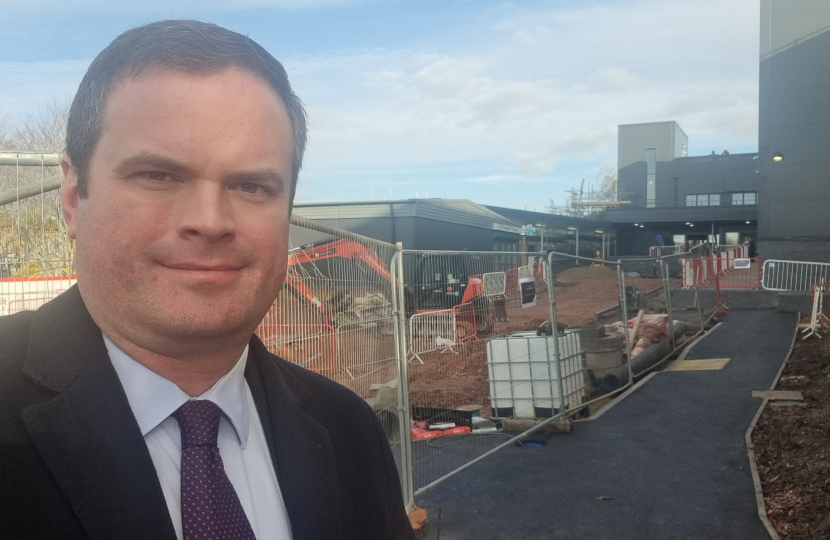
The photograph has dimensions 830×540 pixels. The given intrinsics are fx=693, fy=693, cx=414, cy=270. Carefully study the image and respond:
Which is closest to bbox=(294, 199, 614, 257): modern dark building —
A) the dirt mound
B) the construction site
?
the construction site

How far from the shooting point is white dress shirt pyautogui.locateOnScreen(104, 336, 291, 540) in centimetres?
133

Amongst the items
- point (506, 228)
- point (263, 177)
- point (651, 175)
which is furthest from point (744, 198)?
point (263, 177)

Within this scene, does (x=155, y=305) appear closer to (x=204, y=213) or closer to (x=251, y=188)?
(x=204, y=213)

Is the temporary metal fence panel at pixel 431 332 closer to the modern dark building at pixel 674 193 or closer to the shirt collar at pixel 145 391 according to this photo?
the shirt collar at pixel 145 391

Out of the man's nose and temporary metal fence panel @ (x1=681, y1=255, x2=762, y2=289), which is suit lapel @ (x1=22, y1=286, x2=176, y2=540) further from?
temporary metal fence panel @ (x1=681, y1=255, x2=762, y2=289)

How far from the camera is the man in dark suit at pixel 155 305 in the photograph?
118 centimetres

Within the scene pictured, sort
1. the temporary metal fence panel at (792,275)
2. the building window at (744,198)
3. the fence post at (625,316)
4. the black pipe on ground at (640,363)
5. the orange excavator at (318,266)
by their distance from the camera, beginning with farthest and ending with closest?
the building window at (744,198)
the temporary metal fence panel at (792,275)
the fence post at (625,316)
the black pipe on ground at (640,363)
the orange excavator at (318,266)

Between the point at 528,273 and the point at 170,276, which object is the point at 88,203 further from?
the point at 528,273

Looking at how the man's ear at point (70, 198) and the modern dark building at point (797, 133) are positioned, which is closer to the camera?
the man's ear at point (70, 198)

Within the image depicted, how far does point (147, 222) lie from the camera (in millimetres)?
1264

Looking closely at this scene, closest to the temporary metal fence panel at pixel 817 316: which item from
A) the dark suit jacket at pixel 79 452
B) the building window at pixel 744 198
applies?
the dark suit jacket at pixel 79 452

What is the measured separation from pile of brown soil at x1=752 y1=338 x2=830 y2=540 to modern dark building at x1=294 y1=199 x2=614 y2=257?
27.4m

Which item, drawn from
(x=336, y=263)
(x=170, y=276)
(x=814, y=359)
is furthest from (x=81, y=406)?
(x=814, y=359)

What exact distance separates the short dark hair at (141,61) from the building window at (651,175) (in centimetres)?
6750
